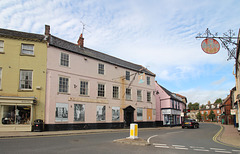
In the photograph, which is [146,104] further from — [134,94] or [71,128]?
[71,128]

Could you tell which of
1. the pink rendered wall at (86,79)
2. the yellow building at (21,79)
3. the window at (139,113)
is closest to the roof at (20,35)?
the yellow building at (21,79)

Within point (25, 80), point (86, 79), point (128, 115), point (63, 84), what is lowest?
point (128, 115)

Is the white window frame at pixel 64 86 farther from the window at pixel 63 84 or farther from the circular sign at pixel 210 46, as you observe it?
the circular sign at pixel 210 46

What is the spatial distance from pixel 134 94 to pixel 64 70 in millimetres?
12387

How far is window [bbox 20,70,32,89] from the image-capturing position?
1916 centimetres

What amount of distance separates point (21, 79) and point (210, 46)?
55.9 ft

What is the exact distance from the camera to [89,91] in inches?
946

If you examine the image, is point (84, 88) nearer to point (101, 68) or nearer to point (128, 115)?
point (101, 68)

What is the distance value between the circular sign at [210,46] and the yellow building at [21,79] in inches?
610

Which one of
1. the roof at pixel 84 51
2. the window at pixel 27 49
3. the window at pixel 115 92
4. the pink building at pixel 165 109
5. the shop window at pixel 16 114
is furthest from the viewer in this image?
the pink building at pixel 165 109

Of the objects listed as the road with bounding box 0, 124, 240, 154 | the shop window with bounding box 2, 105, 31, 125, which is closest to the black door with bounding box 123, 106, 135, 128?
the shop window with bounding box 2, 105, 31, 125

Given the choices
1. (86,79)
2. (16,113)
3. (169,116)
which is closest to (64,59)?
(86,79)

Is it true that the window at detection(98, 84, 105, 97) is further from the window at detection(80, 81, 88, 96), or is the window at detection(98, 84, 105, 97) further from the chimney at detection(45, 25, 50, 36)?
the chimney at detection(45, 25, 50, 36)

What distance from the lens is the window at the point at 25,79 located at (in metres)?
19.2
